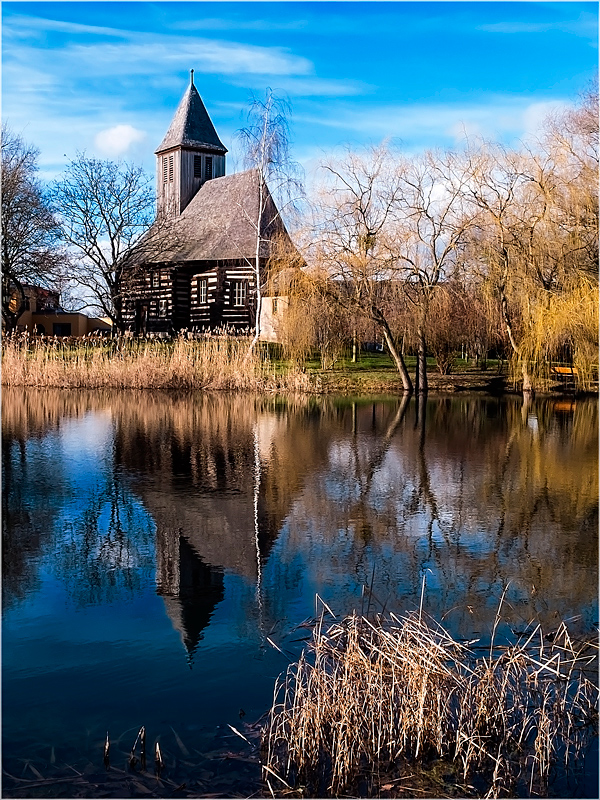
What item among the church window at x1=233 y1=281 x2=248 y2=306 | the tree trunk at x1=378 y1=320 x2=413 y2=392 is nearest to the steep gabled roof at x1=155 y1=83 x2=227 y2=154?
the church window at x1=233 y1=281 x2=248 y2=306

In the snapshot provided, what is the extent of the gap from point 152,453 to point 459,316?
17.5m

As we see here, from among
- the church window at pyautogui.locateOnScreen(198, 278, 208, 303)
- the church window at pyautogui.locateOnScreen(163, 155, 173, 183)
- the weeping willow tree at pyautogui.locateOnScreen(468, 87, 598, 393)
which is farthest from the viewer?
the church window at pyautogui.locateOnScreen(163, 155, 173, 183)

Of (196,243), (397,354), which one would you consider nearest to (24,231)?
(196,243)

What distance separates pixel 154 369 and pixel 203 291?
16276 millimetres

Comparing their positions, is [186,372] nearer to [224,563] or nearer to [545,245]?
[545,245]

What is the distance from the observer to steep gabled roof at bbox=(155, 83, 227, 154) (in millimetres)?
48812

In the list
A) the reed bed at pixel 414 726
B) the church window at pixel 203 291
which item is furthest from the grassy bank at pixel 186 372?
the reed bed at pixel 414 726

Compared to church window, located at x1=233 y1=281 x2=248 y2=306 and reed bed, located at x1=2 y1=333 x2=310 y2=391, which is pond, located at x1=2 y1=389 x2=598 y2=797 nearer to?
reed bed, located at x1=2 y1=333 x2=310 y2=391

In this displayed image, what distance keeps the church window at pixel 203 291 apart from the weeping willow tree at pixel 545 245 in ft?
61.0

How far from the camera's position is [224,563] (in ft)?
27.0

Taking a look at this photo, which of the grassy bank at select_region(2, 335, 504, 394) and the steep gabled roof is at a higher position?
the steep gabled roof

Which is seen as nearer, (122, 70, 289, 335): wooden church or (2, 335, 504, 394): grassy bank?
(2, 335, 504, 394): grassy bank

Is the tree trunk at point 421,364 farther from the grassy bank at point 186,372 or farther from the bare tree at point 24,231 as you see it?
the bare tree at point 24,231

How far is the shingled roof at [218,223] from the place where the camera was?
1674 inches
